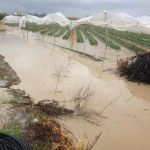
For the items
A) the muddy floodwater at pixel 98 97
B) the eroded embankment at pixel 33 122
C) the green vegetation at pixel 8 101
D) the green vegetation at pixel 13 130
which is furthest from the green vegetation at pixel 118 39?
the green vegetation at pixel 13 130

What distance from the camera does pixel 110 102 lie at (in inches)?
355

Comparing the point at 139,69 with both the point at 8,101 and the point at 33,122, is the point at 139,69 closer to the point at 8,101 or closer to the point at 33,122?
the point at 8,101

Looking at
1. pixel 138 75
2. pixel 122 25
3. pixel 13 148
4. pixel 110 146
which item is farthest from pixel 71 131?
pixel 122 25

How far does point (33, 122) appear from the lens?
6.45 m

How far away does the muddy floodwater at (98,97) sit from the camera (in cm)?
671

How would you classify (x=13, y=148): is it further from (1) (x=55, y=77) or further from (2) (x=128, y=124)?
(1) (x=55, y=77)

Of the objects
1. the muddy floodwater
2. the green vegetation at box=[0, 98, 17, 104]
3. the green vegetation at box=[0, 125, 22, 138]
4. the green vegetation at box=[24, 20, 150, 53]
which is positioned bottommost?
the green vegetation at box=[24, 20, 150, 53]

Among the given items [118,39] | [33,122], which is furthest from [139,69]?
[118,39]

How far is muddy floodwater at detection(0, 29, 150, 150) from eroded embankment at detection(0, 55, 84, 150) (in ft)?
1.31

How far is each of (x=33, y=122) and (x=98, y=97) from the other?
10.9 feet

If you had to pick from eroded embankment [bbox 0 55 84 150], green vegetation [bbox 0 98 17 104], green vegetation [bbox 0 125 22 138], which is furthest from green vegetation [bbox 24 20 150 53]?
green vegetation [bbox 0 125 22 138]

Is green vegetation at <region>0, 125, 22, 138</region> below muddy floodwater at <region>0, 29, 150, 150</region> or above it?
above

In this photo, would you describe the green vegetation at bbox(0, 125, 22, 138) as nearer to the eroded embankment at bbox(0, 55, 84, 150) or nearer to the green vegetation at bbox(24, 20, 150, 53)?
the eroded embankment at bbox(0, 55, 84, 150)

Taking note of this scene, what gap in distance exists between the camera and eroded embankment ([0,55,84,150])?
5.63 metres
